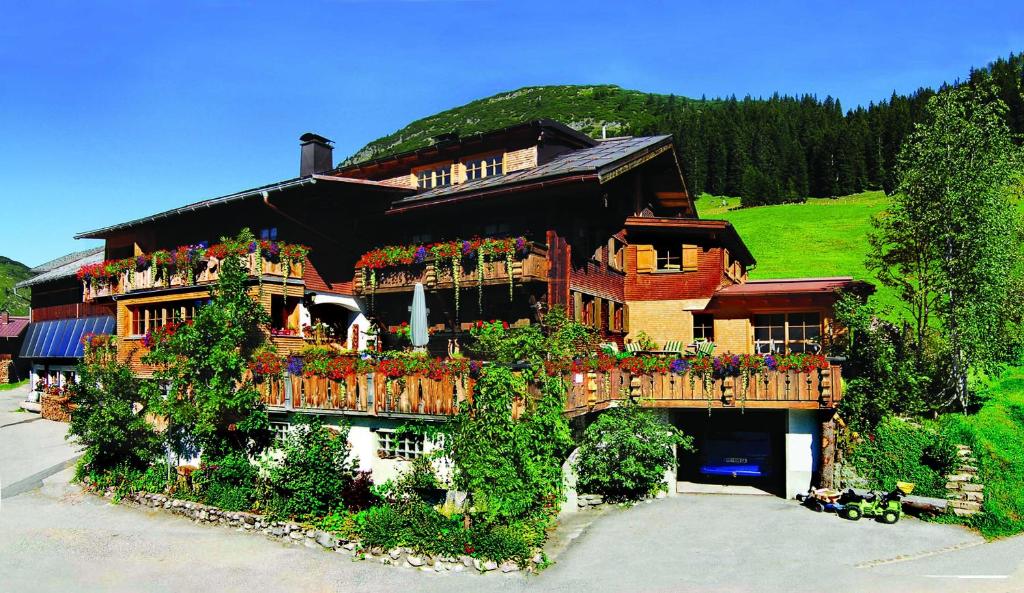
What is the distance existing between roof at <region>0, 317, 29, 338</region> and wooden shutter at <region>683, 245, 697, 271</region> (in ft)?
141

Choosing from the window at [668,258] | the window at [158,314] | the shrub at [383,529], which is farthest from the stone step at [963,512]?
the window at [158,314]

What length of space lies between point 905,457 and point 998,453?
2.49 meters

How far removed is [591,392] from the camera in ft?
64.5

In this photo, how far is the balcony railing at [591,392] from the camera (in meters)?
18.4

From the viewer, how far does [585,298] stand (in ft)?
84.6

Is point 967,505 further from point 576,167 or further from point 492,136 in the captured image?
point 492,136

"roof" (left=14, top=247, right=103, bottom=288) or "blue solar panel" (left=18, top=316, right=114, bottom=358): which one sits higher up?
"roof" (left=14, top=247, right=103, bottom=288)

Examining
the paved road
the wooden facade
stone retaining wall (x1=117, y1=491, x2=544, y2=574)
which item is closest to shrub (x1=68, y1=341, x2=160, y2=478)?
stone retaining wall (x1=117, y1=491, x2=544, y2=574)

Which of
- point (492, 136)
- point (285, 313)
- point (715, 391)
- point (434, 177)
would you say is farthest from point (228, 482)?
point (492, 136)

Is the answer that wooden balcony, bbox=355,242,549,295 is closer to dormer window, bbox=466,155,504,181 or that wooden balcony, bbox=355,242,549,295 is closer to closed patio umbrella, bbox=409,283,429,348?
closed patio umbrella, bbox=409,283,429,348

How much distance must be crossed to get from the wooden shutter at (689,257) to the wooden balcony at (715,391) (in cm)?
915

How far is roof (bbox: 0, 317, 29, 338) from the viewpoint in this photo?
48.4 meters

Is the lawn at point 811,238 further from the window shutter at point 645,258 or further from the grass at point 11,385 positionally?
the grass at point 11,385

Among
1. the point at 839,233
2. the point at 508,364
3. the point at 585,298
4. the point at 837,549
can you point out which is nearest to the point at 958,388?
the point at 837,549
